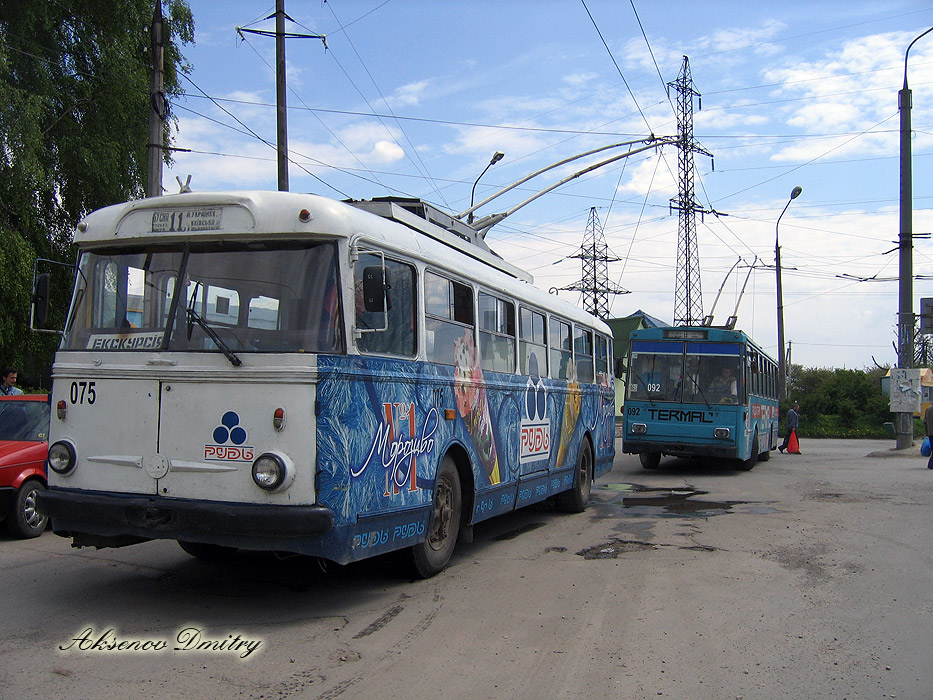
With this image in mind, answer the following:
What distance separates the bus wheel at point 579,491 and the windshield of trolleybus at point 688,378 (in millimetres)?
5826

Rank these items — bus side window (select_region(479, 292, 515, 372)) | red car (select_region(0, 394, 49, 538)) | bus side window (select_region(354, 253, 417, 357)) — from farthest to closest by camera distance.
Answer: red car (select_region(0, 394, 49, 538)) → bus side window (select_region(479, 292, 515, 372)) → bus side window (select_region(354, 253, 417, 357))

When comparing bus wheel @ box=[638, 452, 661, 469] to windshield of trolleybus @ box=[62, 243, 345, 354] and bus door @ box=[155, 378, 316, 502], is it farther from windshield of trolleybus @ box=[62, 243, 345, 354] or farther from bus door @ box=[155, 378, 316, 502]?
bus door @ box=[155, 378, 316, 502]

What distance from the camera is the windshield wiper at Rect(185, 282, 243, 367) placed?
18.9ft

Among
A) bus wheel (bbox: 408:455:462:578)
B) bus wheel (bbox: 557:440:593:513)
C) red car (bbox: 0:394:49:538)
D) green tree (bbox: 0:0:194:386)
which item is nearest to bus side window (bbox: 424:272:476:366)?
bus wheel (bbox: 408:455:462:578)

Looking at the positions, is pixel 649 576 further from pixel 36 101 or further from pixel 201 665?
pixel 36 101

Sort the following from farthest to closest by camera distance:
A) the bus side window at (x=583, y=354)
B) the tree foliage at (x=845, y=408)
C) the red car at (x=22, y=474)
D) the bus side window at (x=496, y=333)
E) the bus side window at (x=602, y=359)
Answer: the tree foliage at (x=845, y=408), the bus side window at (x=602, y=359), the bus side window at (x=583, y=354), the red car at (x=22, y=474), the bus side window at (x=496, y=333)

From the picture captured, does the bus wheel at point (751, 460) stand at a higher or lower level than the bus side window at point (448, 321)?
lower

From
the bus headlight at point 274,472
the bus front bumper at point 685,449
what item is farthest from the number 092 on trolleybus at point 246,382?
the bus front bumper at point 685,449

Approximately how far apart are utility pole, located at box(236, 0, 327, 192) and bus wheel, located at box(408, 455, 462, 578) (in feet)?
31.6

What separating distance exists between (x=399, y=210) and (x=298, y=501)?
3.21 meters

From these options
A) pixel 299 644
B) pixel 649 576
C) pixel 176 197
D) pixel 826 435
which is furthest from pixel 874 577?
pixel 826 435

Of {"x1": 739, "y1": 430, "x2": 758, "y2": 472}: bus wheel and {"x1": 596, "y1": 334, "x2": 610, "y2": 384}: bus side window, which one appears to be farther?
{"x1": 739, "y1": 430, "x2": 758, "y2": 472}: bus wheel

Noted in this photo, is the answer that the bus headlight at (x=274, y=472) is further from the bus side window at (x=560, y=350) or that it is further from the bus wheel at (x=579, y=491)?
the bus wheel at (x=579, y=491)

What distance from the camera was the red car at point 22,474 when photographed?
898 centimetres
